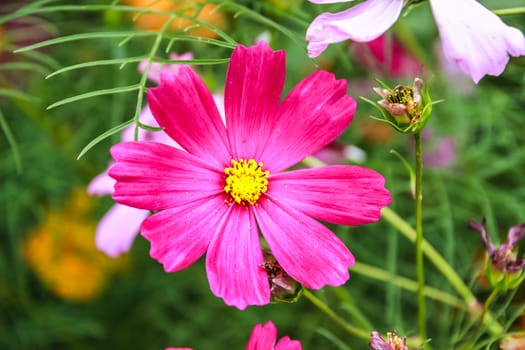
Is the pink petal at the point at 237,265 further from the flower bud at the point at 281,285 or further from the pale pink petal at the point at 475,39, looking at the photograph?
the pale pink petal at the point at 475,39

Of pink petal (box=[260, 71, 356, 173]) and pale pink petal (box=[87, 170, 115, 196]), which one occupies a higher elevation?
pink petal (box=[260, 71, 356, 173])

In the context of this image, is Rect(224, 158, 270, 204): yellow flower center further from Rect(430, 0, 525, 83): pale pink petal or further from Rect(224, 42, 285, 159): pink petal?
Rect(430, 0, 525, 83): pale pink petal

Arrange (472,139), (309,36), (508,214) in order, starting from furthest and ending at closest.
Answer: (472,139) < (508,214) < (309,36)

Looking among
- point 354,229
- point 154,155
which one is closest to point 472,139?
point 354,229

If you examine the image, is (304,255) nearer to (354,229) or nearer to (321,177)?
(321,177)

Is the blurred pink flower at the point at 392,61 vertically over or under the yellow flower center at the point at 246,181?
under

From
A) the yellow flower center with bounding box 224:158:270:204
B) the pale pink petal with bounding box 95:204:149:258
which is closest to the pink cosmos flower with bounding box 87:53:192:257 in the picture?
the pale pink petal with bounding box 95:204:149:258

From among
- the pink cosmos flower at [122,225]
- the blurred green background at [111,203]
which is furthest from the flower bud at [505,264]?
the blurred green background at [111,203]
